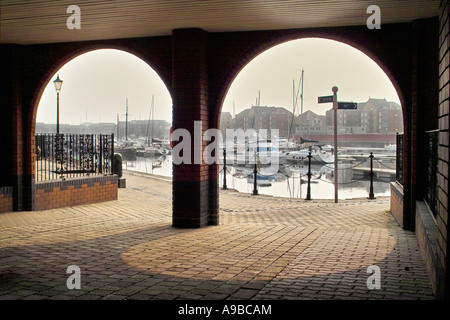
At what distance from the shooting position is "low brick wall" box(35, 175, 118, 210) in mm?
9531

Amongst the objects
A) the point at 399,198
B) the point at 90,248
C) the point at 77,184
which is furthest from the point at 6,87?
the point at 399,198

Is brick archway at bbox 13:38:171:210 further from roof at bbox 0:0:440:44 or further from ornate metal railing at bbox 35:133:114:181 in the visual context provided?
ornate metal railing at bbox 35:133:114:181

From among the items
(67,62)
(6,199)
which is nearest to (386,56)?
(67,62)

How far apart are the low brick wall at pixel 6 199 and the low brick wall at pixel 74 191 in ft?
1.56

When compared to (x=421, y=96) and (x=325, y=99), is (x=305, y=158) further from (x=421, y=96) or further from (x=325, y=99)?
(x=421, y=96)

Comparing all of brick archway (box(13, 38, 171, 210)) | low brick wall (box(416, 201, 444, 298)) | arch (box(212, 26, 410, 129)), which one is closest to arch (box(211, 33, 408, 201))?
arch (box(212, 26, 410, 129))

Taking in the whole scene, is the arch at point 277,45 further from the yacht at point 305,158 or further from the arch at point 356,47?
the yacht at point 305,158

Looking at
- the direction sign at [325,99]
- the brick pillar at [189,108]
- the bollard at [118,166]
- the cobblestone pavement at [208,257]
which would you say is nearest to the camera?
the cobblestone pavement at [208,257]

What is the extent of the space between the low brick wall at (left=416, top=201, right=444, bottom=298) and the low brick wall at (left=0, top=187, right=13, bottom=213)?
290 inches

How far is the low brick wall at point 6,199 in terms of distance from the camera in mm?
8992

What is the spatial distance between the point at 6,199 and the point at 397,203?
734 cm

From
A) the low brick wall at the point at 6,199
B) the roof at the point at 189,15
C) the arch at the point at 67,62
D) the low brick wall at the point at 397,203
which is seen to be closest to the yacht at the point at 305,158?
the low brick wall at the point at 397,203

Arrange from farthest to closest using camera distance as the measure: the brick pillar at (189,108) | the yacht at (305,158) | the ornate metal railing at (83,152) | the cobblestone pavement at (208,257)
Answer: the yacht at (305,158), the ornate metal railing at (83,152), the brick pillar at (189,108), the cobblestone pavement at (208,257)
